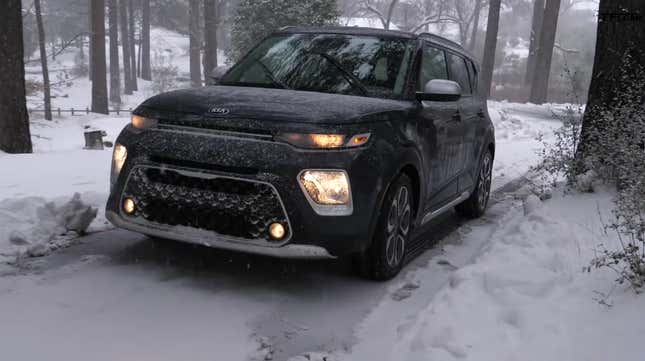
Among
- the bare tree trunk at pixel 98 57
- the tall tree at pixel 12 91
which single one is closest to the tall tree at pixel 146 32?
the bare tree trunk at pixel 98 57

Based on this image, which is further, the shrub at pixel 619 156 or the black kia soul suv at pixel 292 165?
the shrub at pixel 619 156

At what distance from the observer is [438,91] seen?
4.88 m

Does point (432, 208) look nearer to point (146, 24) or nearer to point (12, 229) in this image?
point (12, 229)

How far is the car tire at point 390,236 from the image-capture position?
4418mm

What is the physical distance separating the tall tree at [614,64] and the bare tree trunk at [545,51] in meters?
27.2

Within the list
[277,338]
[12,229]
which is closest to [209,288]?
[277,338]

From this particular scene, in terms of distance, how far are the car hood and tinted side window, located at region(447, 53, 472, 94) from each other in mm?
1795

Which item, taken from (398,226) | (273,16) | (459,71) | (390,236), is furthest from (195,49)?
(390,236)

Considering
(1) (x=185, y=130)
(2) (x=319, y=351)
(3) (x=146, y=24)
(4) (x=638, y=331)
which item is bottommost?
(2) (x=319, y=351)

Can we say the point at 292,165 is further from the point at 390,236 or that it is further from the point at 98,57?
the point at 98,57

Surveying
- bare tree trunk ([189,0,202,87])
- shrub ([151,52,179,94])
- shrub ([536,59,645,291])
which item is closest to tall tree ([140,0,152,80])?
shrub ([151,52,179,94])

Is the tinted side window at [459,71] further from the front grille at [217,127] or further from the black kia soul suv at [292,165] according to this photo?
the front grille at [217,127]

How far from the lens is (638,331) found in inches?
126

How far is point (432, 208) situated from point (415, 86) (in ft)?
3.62
